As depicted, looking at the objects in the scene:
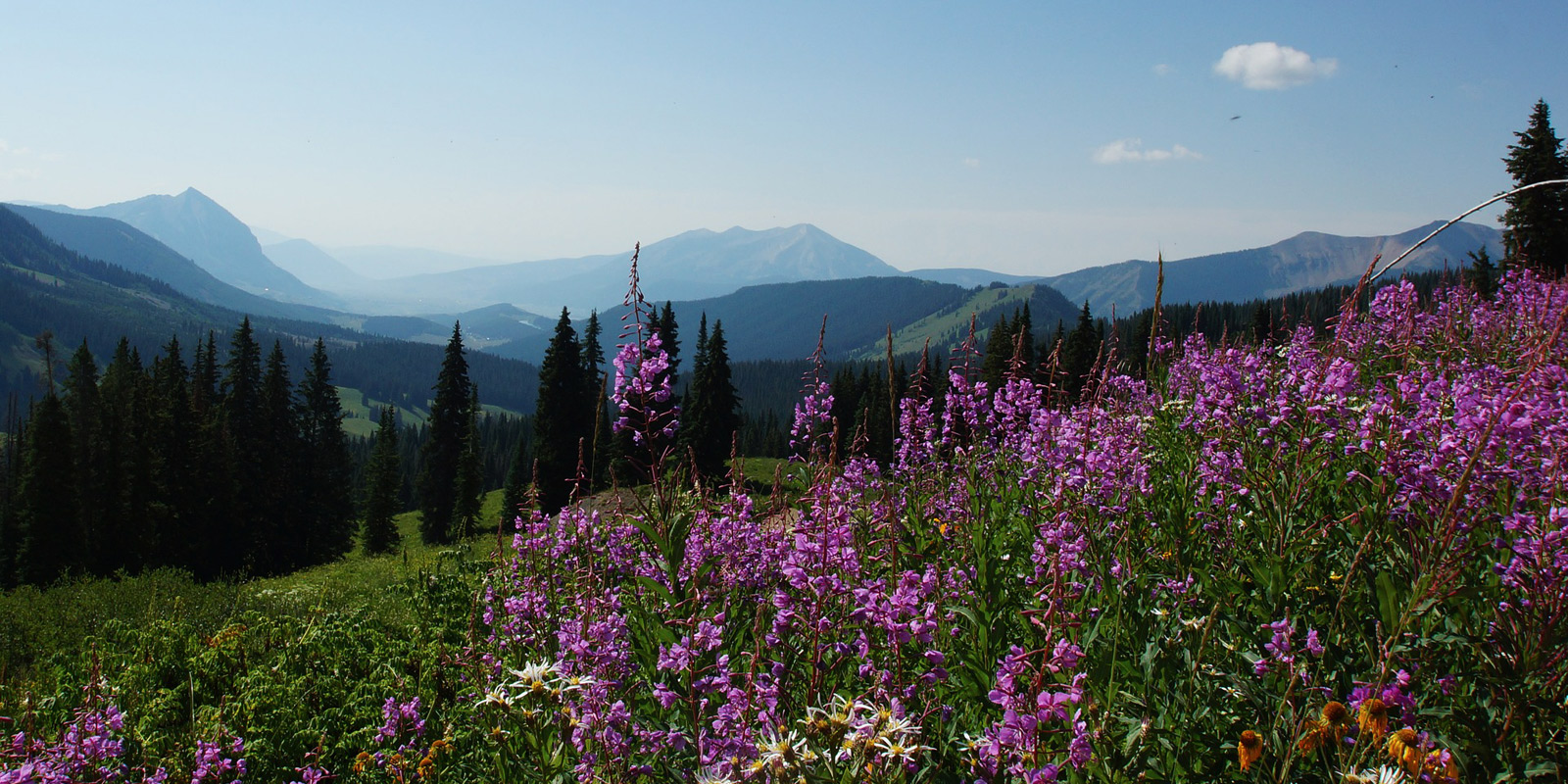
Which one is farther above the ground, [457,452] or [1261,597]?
[1261,597]

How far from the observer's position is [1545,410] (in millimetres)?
3123

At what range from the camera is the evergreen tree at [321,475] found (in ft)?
180

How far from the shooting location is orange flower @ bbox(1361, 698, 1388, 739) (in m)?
2.31

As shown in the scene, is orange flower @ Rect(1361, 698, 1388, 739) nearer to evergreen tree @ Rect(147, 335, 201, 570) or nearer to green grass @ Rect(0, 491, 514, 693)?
green grass @ Rect(0, 491, 514, 693)

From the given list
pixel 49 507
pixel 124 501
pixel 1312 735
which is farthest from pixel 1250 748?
pixel 49 507

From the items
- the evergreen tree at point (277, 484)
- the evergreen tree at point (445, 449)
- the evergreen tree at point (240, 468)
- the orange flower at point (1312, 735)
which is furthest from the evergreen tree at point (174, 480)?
the orange flower at point (1312, 735)

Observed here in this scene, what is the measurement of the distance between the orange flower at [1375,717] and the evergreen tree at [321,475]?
61.9m

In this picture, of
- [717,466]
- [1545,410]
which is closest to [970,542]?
[1545,410]

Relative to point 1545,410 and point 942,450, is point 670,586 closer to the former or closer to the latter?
point 1545,410

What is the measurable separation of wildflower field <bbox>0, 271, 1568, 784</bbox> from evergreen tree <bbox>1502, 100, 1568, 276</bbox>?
2726 cm

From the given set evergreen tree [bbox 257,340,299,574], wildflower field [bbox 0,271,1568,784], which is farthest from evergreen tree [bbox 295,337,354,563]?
wildflower field [bbox 0,271,1568,784]

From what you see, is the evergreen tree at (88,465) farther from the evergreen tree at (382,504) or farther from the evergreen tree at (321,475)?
the evergreen tree at (382,504)

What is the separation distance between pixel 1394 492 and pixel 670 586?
333 centimetres

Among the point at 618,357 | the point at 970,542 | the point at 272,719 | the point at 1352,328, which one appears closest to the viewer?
the point at 618,357
